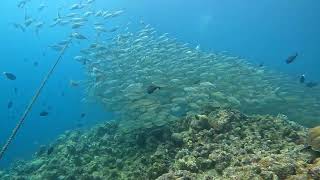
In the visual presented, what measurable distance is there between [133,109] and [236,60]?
5.59 m

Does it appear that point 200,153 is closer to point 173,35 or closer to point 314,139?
point 314,139

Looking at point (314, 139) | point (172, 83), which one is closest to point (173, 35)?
point (172, 83)

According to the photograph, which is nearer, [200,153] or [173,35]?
[200,153]

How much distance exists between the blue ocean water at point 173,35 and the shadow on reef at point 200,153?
36.6 meters

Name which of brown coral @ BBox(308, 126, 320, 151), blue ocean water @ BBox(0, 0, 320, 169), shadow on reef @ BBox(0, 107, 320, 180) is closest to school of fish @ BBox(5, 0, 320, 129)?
shadow on reef @ BBox(0, 107, 320, 180)

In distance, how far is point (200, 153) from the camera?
7.49 meters

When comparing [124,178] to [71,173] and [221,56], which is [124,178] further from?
[221,56]

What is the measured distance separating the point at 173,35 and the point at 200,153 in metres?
77.5

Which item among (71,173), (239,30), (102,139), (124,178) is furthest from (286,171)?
(239,30)

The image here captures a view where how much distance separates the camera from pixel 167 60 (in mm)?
14383

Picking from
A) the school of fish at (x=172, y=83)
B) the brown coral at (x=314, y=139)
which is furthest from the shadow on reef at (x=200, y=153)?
the school of fish at (x=172, y=83)

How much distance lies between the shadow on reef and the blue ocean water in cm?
3655

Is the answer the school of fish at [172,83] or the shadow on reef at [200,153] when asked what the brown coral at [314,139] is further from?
the school of fish at [172,83]

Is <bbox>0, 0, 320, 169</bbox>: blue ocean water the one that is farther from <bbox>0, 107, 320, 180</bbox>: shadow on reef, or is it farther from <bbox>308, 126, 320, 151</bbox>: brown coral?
<bbox>308, 126, 320, 151</bbox>: brown coral
